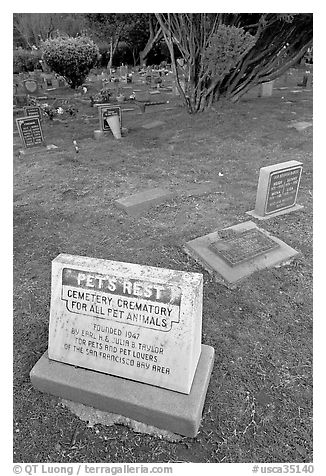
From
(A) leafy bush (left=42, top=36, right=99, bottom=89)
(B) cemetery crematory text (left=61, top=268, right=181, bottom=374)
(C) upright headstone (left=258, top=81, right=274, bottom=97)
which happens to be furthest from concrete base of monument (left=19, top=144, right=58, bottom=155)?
(C) upright headstone (left=258, top=81, right=274, bottom=97)

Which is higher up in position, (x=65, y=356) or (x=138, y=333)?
(x=138, y=333)

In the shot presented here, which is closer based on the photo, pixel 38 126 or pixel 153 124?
pixel 38 126

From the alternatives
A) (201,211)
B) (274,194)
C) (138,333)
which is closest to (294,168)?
(274,194)

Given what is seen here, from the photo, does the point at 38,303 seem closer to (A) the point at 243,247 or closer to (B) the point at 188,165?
(A) the point at 243,247

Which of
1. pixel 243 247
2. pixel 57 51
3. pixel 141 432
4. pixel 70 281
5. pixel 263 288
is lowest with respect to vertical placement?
pixel 141 432

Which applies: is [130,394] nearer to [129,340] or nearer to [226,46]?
[129,340]

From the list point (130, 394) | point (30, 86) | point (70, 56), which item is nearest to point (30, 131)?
point (130, 394)

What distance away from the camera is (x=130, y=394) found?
11.3 feet

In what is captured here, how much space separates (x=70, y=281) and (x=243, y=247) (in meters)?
3.17

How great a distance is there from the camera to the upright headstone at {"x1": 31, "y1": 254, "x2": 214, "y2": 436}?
324cm

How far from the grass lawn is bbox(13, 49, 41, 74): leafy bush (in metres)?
21.0

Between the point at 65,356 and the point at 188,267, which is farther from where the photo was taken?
the point at 188,267

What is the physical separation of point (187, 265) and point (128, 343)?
8.28ft

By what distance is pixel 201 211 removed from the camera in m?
7.51
